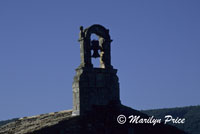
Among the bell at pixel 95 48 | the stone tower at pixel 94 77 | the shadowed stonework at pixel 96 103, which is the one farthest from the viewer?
the bell at pixel 95 48

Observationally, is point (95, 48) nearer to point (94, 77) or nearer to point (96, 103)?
point (94, 77)

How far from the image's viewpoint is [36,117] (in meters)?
25.6

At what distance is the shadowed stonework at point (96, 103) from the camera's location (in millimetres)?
21642

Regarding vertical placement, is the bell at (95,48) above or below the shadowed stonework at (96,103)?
above

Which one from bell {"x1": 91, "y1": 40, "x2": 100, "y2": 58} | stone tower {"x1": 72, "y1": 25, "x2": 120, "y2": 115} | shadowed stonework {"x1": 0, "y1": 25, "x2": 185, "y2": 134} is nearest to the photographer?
shadowed stonework {"x1": 0, "y1": 25, "x2": 185, "y2": 134}

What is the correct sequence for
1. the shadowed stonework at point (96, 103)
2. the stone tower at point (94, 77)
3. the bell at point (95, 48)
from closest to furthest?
the shadowed stonework at point (96, 103), the stone tower at point (94, 77), the bell at point (95, 48)

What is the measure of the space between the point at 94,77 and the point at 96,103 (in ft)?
3.60

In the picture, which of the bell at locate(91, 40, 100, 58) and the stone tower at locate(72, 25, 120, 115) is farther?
the bell at locate(91, 40, 100, 58)

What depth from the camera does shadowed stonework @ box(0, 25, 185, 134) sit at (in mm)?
21642

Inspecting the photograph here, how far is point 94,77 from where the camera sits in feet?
74.7

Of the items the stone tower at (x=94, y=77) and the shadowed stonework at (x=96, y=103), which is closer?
the shadowed stonework at (x=96, y=103)

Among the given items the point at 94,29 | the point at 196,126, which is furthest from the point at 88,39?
the point at 196,126

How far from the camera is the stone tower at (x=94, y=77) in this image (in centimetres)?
2220

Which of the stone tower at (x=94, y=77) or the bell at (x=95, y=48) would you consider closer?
the stone tower at (x=94, y=77)
